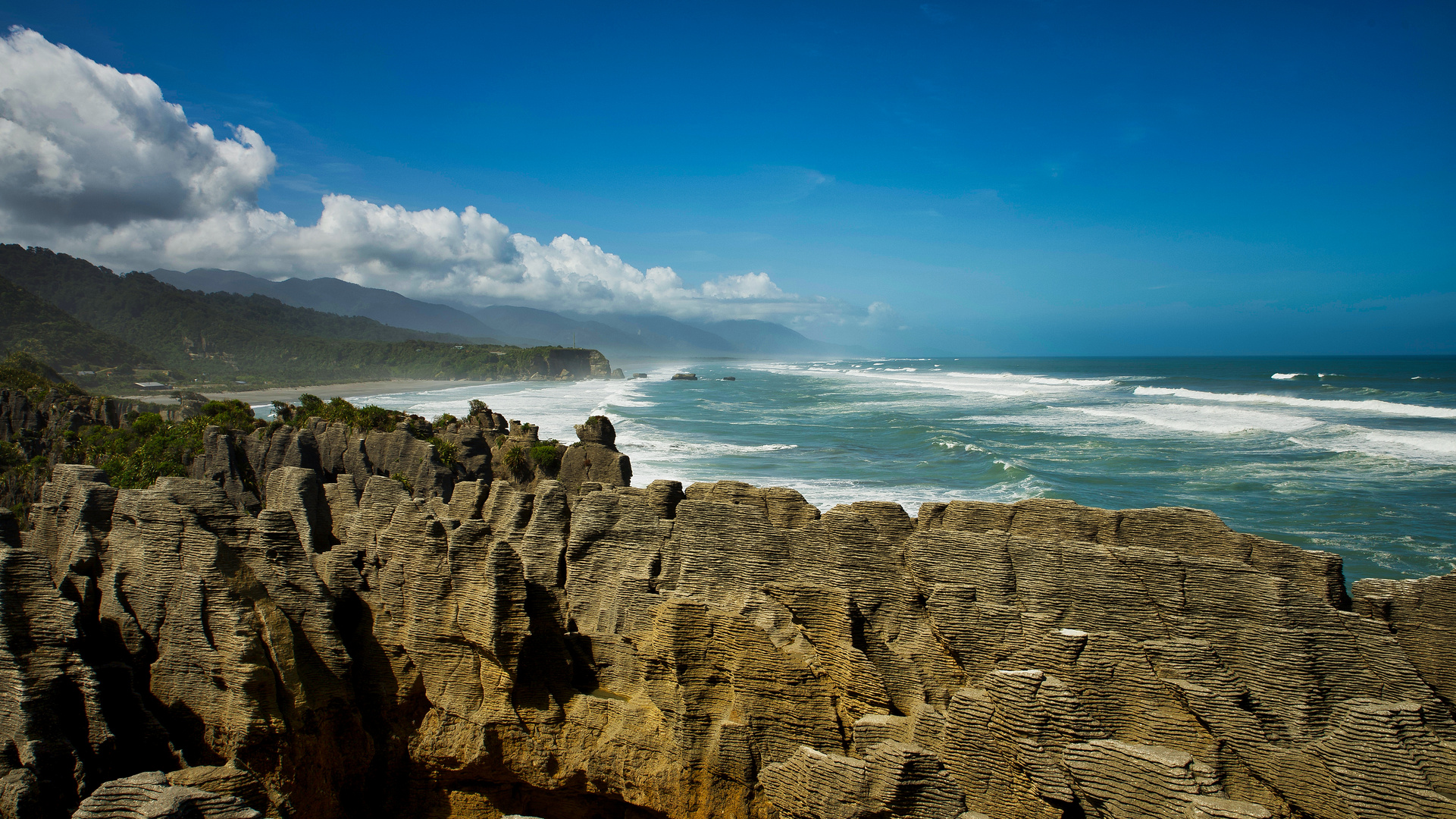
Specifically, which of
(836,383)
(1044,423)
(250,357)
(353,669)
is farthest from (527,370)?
(353,669)

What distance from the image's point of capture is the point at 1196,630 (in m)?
5.53

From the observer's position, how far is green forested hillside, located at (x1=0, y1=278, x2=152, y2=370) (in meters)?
92.2

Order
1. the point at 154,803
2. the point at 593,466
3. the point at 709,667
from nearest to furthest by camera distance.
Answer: the point at 154,803 → the point at 709,667 → the point at 593,466

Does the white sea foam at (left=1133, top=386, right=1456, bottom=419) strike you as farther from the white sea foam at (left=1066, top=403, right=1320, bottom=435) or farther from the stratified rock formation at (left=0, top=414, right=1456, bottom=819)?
the stratified rock formation at (left=0, top=414, right=1456, bottom=819)

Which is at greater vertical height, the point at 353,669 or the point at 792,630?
the point at 792,630

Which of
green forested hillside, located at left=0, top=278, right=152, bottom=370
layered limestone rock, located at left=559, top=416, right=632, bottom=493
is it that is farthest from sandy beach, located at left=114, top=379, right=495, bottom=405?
layered limestone rock, located at left=559, top=416, right=632, bottom=493

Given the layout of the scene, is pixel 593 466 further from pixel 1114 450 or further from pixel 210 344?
pixel 210 344

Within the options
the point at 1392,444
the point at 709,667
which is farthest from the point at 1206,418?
the point at 709,667

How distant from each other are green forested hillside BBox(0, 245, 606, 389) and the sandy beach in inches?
265

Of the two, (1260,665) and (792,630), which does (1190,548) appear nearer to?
(1260,665)

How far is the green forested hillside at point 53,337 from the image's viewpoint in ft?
303

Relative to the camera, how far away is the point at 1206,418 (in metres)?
51.7

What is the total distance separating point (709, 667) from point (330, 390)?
4426 inches

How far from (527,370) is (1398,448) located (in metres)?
133
